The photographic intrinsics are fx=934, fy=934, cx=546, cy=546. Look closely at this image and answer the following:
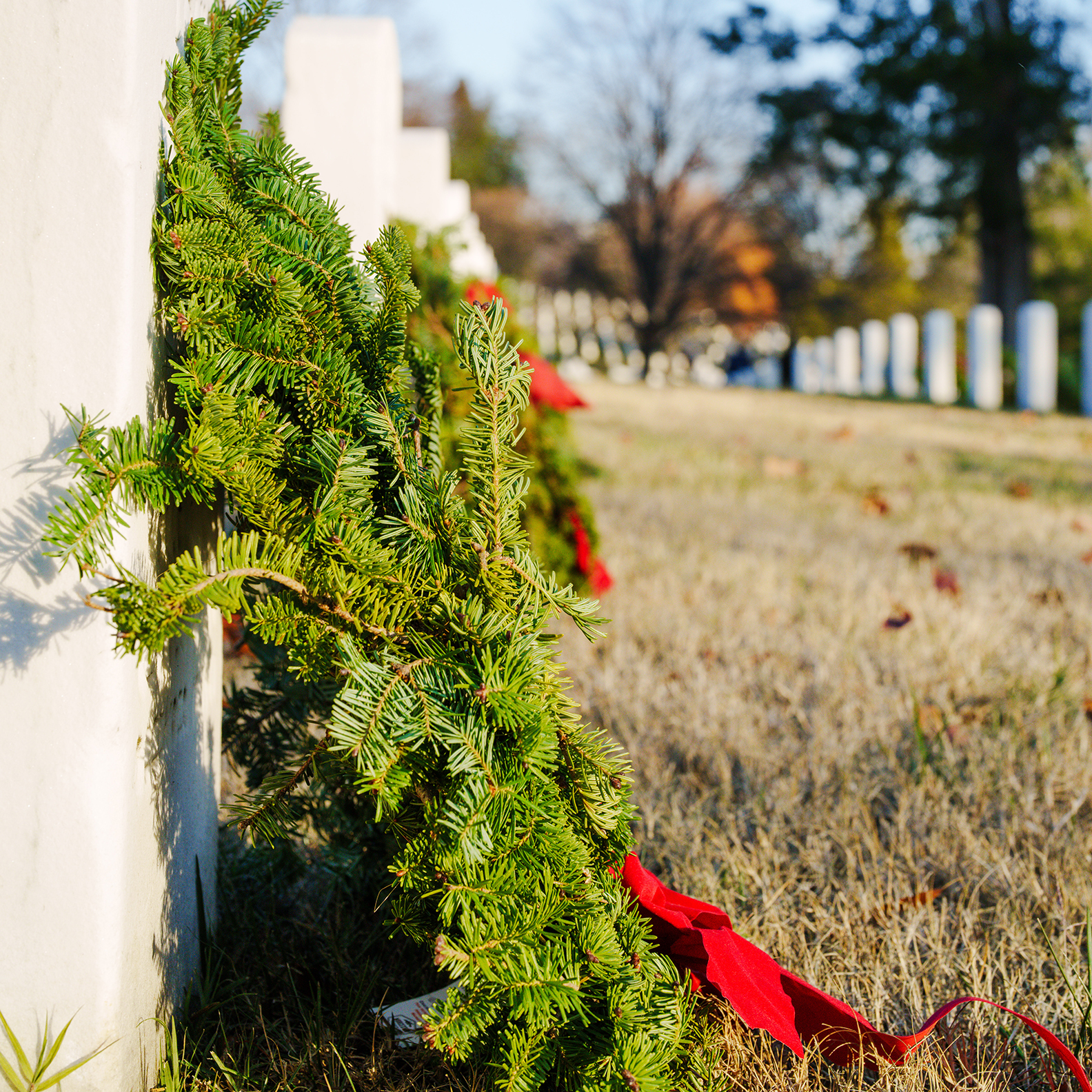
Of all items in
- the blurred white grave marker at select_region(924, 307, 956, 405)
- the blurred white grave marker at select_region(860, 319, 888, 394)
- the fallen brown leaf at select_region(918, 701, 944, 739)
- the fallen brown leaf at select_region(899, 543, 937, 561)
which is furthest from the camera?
the blurred white grave marker at select_region(860, 319, 888, 394)

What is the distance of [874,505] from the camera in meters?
4.46

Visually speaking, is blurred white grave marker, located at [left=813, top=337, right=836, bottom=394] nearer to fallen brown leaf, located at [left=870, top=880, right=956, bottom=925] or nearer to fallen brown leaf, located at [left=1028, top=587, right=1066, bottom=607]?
fallen brown leaf, located at [left=1028, top=587, right=1066, bottom=607]

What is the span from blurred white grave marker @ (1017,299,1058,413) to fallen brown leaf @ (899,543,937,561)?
8537 millimetres

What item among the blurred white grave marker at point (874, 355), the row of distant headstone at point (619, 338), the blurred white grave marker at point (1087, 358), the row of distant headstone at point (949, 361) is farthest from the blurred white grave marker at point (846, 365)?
the row of distant headstone at point (619, 338)

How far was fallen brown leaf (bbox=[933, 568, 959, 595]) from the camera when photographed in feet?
9.89

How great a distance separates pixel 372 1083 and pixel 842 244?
3445 cm

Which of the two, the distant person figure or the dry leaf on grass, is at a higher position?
the distant person figure

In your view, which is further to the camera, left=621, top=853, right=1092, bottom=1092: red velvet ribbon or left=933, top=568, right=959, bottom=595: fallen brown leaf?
left=933, top=568, right=959, bottom=595: fallen brown leaf

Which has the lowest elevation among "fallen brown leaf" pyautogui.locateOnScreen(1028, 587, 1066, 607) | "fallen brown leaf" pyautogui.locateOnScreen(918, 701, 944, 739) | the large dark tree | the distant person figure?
"fallen brown leaf" pyautogui.locateOnScreen(918, 701, 944, 739)

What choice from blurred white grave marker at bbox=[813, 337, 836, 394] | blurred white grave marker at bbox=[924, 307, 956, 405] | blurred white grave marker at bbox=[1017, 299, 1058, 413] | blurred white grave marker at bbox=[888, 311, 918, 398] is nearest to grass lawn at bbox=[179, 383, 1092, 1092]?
blurred white grave marker at bbox=[1017, 299, 1058, 413]

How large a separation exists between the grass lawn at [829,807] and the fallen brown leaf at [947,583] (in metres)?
0.01

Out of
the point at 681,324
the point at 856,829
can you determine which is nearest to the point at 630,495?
the point at 856,829

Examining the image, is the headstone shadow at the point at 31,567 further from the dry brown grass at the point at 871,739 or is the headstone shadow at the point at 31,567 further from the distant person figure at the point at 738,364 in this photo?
the distant person figure at the point at 738,364

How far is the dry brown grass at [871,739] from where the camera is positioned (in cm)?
126
